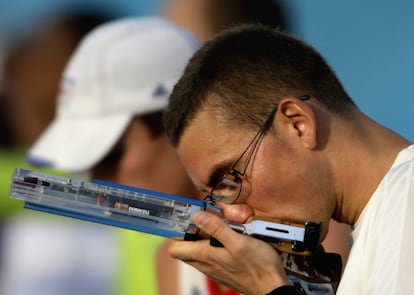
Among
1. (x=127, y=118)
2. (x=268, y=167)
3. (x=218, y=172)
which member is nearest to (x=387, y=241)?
(x=268, y=167)

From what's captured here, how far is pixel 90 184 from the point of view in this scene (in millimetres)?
3605

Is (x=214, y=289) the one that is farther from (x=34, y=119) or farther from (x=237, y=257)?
(x=34, y=119)

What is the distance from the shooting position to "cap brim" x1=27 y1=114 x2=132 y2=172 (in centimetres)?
517

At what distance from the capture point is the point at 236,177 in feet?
12.1

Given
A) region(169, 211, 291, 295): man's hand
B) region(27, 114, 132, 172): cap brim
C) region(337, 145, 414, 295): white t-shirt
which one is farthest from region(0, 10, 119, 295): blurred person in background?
region(337, 145, 414, 295): white t-shirt

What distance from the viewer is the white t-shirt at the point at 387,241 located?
3.17 m

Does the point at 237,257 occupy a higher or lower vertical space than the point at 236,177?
lower

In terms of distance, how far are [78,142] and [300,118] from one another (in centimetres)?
190

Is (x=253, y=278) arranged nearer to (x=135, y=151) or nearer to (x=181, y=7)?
(x=135, y=151)

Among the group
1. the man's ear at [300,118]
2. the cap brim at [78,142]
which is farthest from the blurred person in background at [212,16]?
the man's ear at [300,118]

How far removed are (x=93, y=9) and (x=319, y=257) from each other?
12.9 ft

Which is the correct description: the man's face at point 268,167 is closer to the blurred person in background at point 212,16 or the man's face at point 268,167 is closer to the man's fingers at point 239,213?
the man's fingers at point 239,213

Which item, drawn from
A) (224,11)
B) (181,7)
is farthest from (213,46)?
(181,7)

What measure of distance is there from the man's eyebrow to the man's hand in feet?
0.59
